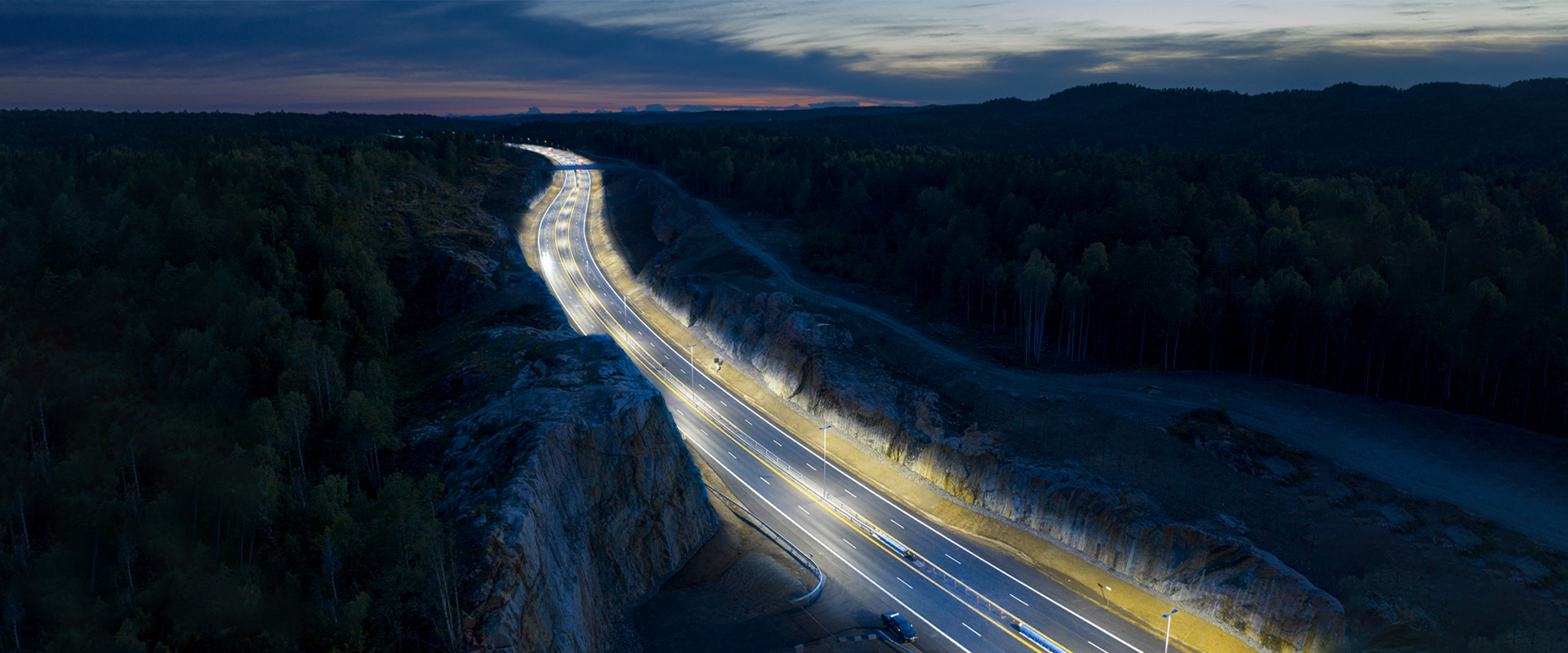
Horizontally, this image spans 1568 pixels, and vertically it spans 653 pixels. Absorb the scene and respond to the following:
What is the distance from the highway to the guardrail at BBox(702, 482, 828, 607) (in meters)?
0.65

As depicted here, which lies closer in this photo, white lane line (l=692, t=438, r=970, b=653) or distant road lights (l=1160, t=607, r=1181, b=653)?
distant road lights (l=1160, t=607, r=1181, b=653)

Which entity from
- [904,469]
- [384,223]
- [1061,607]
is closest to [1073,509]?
[1061,607]

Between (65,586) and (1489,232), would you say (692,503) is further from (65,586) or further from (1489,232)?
(1489,232)

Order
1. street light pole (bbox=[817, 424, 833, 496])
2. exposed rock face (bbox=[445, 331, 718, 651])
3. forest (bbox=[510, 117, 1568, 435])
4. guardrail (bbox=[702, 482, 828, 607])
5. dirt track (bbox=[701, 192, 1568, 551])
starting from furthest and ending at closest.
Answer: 1. street light pole (bbox=[817, 424, 833, 496])
2. forest (bbox=[510, 117, 1568, 435])
3. dirt track (bbox=[701, 192, 1568, 551])
4. guardrail (bbox=[702, 482, 828, 607])
5. exposed rock face (bbox=[445, 331, 718, 651])

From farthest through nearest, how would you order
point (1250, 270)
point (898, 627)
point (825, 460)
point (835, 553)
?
point (1250, 270), point (825, 460), point (835, 553), point (898, 627)

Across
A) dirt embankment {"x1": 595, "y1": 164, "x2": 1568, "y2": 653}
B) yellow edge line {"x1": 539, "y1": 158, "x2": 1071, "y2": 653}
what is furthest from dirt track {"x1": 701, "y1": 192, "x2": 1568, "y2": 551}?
yellow edge line {"x1": 539, "y1": 158, "x2": 1071, "y2": 653}

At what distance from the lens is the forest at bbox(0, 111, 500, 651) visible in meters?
29.9

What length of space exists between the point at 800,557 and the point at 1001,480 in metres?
18.3

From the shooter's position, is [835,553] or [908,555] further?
[835,553]

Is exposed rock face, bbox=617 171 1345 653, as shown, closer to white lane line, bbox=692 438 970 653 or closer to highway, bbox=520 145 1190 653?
highway, bbox=520 145 1190 653

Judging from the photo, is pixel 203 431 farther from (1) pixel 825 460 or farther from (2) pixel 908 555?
(1) pixel 825 460

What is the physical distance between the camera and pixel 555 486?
4778 centimetres

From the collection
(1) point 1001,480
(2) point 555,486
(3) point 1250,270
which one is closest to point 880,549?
(1) point 1001,480

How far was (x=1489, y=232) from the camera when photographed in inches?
3349
